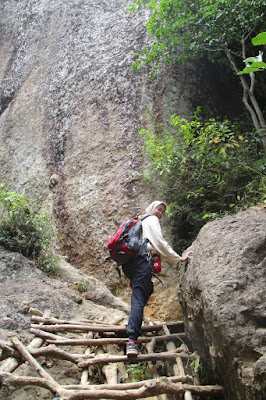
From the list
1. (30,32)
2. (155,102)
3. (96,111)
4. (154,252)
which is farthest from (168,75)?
(30,32)

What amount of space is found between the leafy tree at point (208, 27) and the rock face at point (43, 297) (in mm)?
3657

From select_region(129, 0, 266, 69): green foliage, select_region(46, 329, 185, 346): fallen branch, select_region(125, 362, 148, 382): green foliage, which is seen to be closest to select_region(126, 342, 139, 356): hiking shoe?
select_region(125, 362, 148, 382): green foliage

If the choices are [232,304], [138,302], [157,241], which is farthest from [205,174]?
[232,304]

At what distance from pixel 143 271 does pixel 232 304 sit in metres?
1.31

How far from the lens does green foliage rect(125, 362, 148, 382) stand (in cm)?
336

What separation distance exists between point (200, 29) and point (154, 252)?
15.0 ft

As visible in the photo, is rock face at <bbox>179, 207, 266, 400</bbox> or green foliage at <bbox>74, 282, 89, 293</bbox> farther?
green foliage at <bbox>74, 282, 89, 293</bbox>

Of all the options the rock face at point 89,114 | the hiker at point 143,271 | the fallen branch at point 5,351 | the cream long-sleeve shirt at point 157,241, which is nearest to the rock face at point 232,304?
the cream long-sleeve shirt at point 157,241

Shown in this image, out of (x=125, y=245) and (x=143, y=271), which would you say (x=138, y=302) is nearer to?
(x=143, y=271)

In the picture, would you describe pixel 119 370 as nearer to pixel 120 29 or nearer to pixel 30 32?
pixel 120 29

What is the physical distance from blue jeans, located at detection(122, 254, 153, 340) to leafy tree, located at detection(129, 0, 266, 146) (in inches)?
120

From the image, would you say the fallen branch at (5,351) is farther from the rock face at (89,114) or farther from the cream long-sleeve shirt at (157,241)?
the rock face at (89,114)

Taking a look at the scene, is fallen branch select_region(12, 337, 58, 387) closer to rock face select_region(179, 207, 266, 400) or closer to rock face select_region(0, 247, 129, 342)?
rock face select_region(0, 247, 129, 342)

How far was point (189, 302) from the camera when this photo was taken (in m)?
3.82
